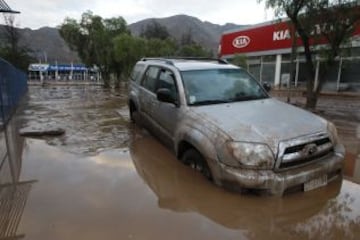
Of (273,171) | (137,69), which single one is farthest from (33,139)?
(273,171)

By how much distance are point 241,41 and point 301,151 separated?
2824 centimetres

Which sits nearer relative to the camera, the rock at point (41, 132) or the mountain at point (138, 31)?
the rock at point (41, 132)

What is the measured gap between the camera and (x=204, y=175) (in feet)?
14.7

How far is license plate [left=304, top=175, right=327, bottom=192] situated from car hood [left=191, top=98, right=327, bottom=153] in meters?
0.60

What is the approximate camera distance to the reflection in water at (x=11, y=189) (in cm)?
341

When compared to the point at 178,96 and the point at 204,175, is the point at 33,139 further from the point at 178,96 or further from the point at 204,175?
the point at 204,175

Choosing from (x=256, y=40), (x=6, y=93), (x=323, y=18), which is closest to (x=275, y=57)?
(x=256, y=40)

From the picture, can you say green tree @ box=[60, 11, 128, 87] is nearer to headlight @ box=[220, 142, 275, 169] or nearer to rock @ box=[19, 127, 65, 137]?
rock @ box=[19, 127, 65, 137]

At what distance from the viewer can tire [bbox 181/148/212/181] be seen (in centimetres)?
433

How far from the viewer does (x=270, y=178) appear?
3721 millimetres

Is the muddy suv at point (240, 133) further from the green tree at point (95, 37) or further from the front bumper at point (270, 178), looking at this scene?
the green tree at point (95, 37)

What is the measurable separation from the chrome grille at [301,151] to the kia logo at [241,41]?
88.6 ft

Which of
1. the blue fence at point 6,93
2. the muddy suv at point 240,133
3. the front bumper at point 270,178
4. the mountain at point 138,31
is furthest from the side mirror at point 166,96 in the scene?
the mountain at point 138,31

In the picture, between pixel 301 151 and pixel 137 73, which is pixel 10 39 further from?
pixel 301 151
